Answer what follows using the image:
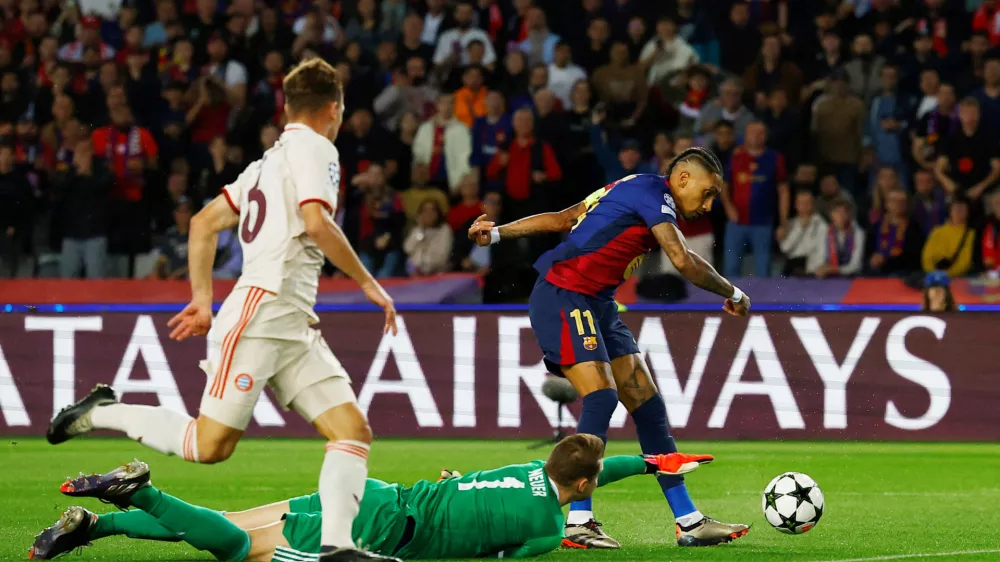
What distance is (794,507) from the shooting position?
295 inches

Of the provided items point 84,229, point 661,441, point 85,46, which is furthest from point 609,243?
point 85,46

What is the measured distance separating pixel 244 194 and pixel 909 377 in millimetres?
8865

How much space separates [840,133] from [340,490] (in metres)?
12.0

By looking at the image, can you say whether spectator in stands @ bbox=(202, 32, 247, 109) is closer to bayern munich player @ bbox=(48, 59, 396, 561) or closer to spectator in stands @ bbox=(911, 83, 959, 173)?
spectator in stands @ bbox=(911, 83, 959, 173)

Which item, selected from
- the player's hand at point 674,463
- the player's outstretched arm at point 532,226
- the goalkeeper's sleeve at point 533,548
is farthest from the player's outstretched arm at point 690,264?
the goalkeeper's sleeve at point 533,548

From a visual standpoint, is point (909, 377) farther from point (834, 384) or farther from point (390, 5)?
point (390, 5)

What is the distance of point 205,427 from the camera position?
5.96 m

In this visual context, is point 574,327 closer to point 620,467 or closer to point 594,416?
point 594,416

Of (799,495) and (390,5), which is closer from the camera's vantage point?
(799,495)

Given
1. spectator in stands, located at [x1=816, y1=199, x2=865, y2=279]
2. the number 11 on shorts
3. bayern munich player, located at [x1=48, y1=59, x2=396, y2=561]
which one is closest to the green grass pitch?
the number 11 on shorts

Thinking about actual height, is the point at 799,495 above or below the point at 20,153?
below

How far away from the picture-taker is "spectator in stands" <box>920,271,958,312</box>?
1370 centimetres

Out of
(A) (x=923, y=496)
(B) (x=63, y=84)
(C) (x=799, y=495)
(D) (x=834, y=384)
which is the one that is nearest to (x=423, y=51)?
(B) (x=63, y=84)

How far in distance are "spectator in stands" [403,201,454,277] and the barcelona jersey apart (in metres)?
8.26
